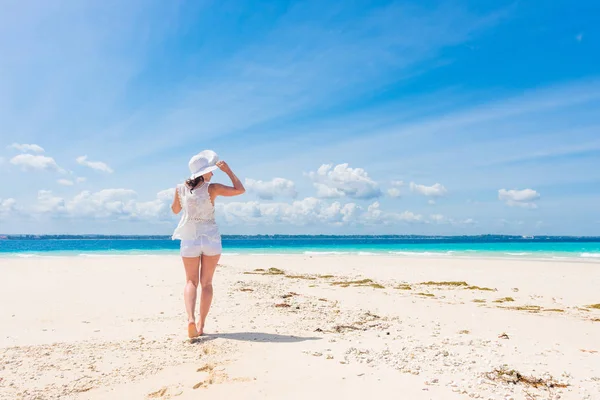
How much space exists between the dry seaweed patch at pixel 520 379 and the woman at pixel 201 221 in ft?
11.4

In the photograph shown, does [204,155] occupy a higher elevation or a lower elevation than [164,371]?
higher

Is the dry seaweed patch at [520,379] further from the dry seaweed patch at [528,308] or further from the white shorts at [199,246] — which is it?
the dry seaweed patch at [528,308]

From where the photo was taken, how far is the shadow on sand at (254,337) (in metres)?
5.43

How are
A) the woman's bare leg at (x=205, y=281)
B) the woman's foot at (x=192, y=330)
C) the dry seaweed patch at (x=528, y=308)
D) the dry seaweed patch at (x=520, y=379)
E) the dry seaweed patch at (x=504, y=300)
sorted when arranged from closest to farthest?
the dry seaweed patch at (x=520, y=379) → the woman's foot at (x=192, y=330) → the woman's bare leg at (x=205, y=281) → the dry seaweed patch at (x=528, y=308) → the dry seaweed patch at (x=504, y=300)

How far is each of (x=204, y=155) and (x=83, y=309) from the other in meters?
4.36

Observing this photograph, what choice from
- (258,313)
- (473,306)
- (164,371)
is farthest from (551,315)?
(164,371)

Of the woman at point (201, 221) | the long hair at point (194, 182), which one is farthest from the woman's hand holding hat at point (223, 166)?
the long hair at point (194, 182)

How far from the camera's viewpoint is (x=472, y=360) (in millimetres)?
4371

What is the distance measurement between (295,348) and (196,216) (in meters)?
2.14

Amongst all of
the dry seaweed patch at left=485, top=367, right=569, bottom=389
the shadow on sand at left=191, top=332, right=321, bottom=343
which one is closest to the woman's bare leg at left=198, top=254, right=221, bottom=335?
the shadow on sand at left=191, top=332, right=321, bottom=343

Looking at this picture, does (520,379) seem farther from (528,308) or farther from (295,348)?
(528,308)

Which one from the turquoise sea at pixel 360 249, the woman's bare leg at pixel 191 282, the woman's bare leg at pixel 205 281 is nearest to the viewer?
the woman's bare leg at pixel 191 282

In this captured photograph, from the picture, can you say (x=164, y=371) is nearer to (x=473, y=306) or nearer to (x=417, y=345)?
(x=417, y=345)

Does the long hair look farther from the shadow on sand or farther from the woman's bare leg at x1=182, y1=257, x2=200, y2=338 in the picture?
the shadow on sand
